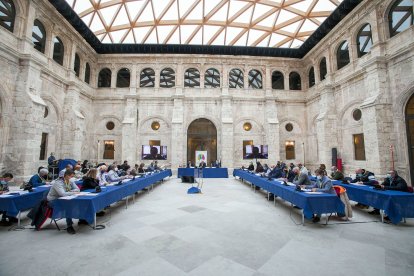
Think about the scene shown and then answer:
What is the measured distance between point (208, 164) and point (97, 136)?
1136cm

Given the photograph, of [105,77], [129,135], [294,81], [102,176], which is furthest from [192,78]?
[102,176]

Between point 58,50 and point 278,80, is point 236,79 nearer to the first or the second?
point 278,80

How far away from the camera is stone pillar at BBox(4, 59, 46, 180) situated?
36.0 ft

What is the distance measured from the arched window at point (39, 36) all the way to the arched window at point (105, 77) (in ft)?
21.5

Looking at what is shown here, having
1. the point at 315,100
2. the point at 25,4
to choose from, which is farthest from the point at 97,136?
the point at 315,100

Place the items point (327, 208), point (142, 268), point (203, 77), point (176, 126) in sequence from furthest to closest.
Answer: point (203, 77)
point (176, 126)
point (327, 208)
point (142, 268)

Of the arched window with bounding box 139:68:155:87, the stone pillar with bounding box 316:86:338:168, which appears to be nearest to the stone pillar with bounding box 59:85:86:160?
the arched window with bounding box 139:68:155:87

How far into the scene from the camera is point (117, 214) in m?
6.52

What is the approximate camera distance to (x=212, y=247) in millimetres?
4105

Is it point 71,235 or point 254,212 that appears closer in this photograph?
point 71,235

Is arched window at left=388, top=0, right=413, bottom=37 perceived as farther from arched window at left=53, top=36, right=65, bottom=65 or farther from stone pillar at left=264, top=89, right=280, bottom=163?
arched window at left=53, top=36, right=65, bottom=65

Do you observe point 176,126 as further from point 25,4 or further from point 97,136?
point 25,4

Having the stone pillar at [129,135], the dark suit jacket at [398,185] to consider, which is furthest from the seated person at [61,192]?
the stone pillar at [129,135]

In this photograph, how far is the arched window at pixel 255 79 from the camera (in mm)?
21141
